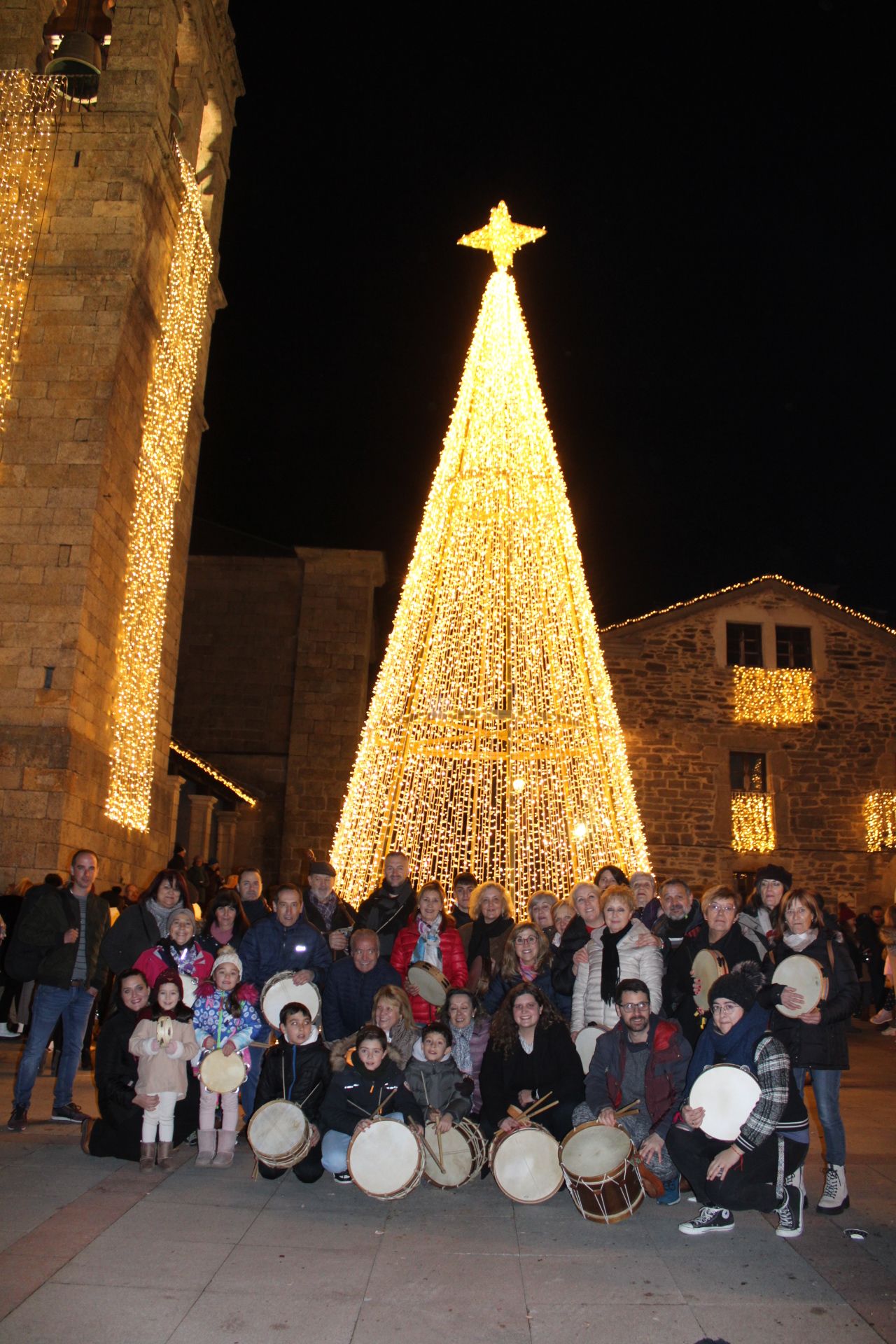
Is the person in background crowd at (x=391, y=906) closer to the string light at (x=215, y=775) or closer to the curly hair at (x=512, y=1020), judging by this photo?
the curly hair at (x=512, y=1020)

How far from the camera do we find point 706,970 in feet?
16.5

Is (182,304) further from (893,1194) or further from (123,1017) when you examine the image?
(893,1194)

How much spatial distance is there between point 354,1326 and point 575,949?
2.94 metres

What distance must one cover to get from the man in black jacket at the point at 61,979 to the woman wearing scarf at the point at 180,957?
410mm

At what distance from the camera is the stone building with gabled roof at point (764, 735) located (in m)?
16.5

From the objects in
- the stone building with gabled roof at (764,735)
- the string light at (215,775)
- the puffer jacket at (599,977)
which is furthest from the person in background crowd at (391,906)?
the string light at (215,775)

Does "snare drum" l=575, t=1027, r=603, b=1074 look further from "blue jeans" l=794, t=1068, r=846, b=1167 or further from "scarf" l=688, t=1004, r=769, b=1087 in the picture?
"blue jeans" l=794, t=1068, r=846, b=1167

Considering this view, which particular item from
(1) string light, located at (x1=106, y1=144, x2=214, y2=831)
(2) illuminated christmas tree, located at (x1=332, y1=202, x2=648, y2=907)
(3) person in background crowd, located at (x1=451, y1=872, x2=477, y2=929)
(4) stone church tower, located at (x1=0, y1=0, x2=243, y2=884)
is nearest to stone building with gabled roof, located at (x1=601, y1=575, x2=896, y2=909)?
(2) illuminated christmas tree, located at (x1=332, y1=202, x2=648, y2=907)

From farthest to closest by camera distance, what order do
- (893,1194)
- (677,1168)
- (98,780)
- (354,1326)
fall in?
(98,780) < (893,1194) < (677,1168) < (354,1326)

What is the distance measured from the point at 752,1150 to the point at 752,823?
524 inches

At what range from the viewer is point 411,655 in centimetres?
902

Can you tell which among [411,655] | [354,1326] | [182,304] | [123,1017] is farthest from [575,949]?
A: [182,304]

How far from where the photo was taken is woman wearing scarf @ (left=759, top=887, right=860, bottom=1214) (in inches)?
171

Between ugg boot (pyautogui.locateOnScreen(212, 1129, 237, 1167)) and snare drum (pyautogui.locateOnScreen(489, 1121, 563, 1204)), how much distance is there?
4.52 ft
